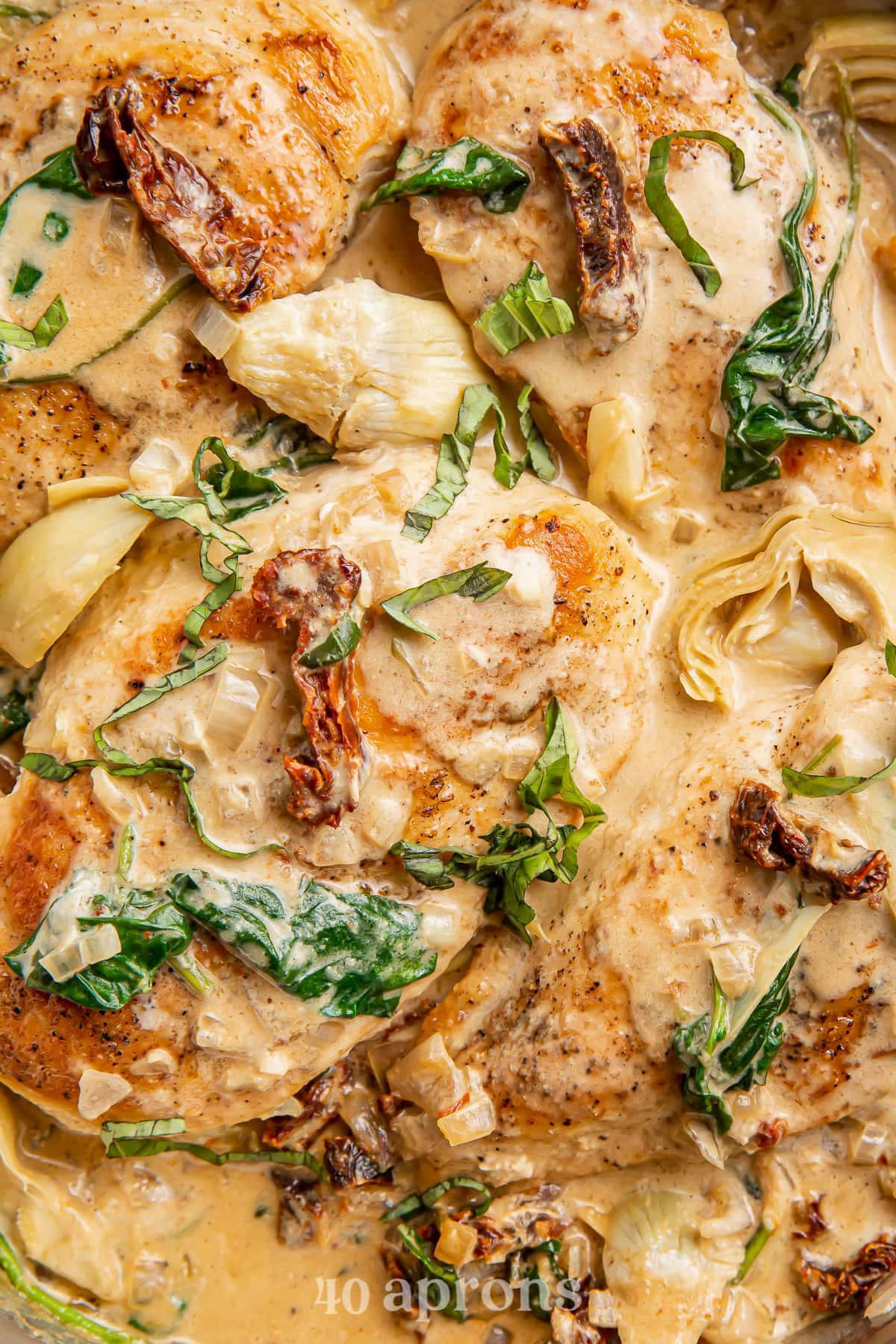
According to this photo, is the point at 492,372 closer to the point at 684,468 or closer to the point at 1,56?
the point at 684,468

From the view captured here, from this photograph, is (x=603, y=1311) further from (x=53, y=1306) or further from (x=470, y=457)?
(x=470, y=457)

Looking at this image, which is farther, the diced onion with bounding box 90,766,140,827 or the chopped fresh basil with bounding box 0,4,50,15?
the chopped fresh basil with bounding box 0,4,50,15

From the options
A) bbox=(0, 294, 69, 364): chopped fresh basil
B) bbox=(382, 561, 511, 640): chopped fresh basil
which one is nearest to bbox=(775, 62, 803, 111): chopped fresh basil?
bbox=(382, 561, 511, 640): chopped fresh basil

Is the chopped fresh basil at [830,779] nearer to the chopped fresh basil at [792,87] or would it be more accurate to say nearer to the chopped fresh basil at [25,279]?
the chopped fresh basil at [792,87]

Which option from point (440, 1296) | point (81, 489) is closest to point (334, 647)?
point (81, 489)

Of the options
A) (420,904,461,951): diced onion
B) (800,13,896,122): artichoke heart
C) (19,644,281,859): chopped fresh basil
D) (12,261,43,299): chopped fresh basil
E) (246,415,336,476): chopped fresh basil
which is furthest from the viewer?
(800,13,896,122): artichoke heart

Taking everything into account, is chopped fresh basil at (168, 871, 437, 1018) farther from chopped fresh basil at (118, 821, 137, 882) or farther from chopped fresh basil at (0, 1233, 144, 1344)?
chopped fresh basil at (0, 1233, 144, 1344)
